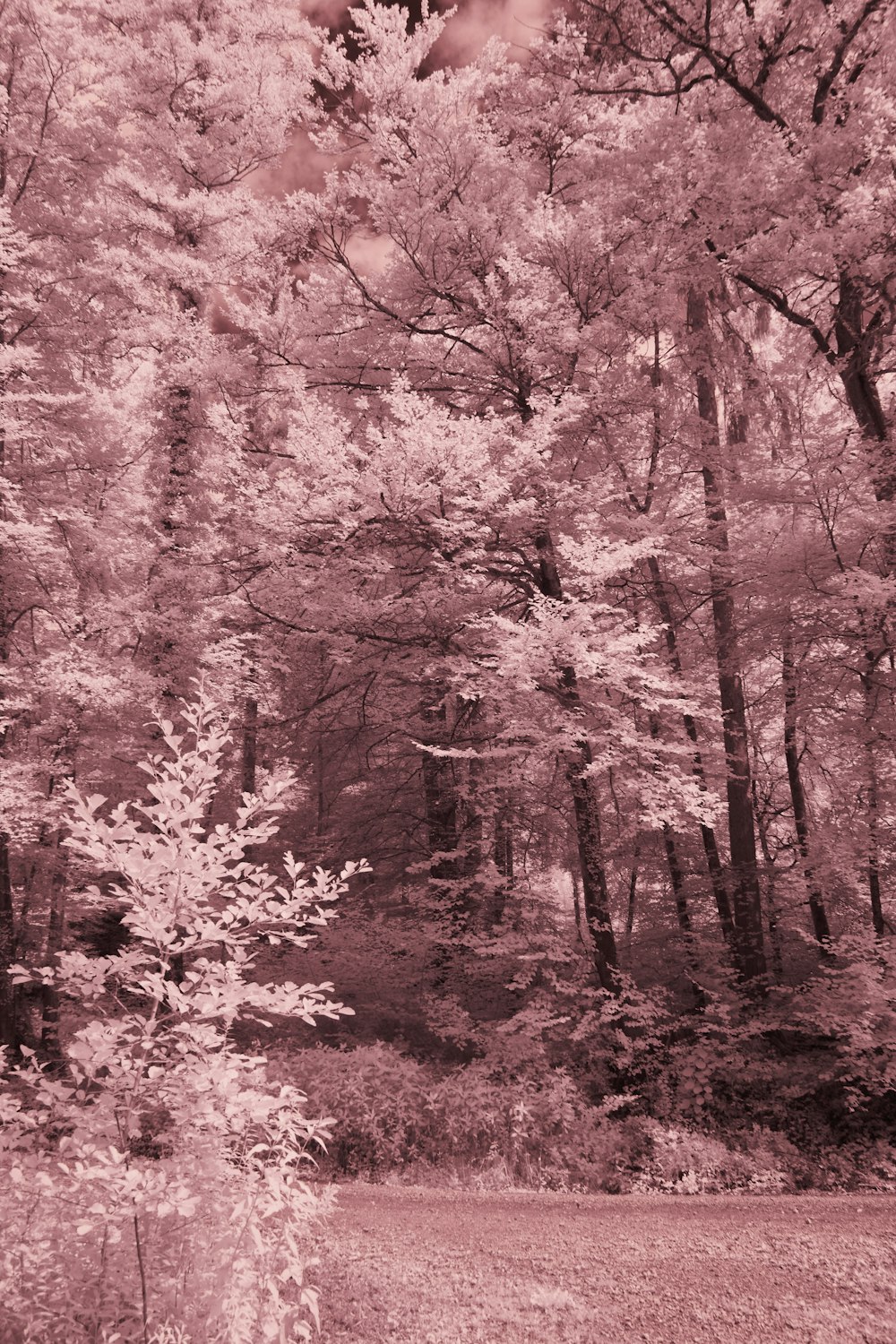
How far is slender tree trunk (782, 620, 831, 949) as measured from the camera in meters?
8.28

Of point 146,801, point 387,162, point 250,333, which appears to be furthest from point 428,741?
point 387,162

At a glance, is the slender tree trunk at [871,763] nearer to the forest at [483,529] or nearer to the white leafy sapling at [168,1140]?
the forest at [483,529]

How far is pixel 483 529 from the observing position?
7.35m

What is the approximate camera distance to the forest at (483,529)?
6.80m

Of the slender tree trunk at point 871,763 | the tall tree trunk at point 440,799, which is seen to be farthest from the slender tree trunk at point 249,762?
the slender tree trunk at point 871,763

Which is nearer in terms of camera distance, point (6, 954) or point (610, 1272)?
point (610, 1272)

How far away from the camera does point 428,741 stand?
957 cm

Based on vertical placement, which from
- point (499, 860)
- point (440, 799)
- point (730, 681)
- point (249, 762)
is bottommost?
point (499, 860)

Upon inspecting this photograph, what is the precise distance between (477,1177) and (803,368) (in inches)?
358

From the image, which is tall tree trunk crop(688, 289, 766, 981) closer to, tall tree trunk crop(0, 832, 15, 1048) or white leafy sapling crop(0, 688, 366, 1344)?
white leafy sapling crop(0, 688, 366, 1344)

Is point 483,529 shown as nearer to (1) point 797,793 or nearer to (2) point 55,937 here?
(1) point 797,793

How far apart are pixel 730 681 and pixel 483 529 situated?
4749 mm

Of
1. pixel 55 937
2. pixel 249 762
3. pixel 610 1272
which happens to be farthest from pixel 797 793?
pixel 55 937

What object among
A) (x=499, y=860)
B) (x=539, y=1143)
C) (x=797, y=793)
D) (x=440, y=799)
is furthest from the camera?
(x=499, y=860)
